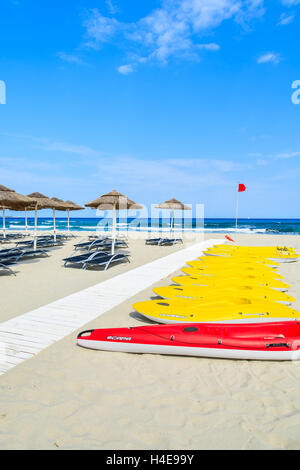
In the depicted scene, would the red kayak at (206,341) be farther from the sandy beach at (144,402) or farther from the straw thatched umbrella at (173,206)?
the straw thatched umbrella at (173,206)

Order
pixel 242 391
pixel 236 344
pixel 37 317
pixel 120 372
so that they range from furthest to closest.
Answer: pixel 37 317 < pixel 236 344 < pixel 120 372 < pixel 242 391

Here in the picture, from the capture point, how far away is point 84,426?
2162mm

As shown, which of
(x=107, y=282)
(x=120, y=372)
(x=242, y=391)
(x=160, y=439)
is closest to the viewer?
(x=160, y=439)

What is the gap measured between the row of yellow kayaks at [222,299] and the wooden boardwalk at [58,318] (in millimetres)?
911

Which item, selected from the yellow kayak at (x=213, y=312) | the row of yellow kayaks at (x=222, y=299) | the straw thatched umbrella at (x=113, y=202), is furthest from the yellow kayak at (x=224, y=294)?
the straw thatched umbrella at (x=113, y=202)

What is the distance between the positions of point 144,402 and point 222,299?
2403 millimetres

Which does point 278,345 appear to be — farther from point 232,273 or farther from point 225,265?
point 225,265

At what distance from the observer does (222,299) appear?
4477mm

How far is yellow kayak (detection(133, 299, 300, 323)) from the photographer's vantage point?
3.89 m

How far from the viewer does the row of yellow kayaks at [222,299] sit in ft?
12.9

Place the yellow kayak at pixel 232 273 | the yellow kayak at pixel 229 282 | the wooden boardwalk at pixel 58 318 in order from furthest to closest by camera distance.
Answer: the yellow kayak at pixel 232 273, the yellow kayak at pixel 229 282, the wooden boardwalk at pixel 58 318
